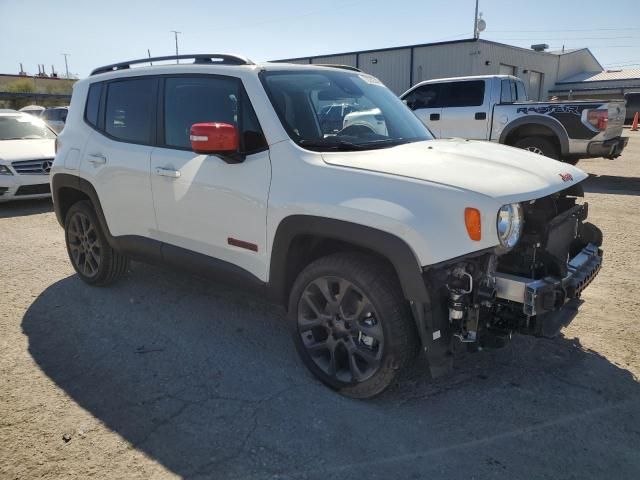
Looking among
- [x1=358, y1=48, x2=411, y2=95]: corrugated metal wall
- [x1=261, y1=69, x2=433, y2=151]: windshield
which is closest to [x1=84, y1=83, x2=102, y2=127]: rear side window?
[x1=261, y1=69, x2=433, y2=151]: windshield

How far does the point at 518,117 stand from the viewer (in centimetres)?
984

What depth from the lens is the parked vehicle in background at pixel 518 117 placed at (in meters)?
9.16

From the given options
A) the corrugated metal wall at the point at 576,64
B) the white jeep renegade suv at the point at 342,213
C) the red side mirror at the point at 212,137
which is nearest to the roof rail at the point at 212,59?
the white jeep renegade suv at the point at 342,213

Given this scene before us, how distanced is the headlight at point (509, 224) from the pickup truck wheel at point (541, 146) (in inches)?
310

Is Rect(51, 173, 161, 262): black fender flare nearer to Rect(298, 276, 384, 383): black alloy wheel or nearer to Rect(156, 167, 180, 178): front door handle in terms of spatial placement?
Rect(156, 167, 180, 178): front door handle

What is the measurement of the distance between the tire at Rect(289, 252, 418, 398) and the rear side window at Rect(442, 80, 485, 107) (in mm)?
8867

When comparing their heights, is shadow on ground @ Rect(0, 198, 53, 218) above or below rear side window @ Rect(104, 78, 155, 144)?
below

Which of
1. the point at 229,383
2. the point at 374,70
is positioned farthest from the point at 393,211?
the point at 374,70

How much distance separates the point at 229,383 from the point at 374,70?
24.8 m

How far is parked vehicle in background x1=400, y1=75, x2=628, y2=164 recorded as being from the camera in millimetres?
9164

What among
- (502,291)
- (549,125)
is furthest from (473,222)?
(549,125)

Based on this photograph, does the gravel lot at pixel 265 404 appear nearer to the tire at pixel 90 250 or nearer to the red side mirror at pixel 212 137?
the tire at pixel 90 250

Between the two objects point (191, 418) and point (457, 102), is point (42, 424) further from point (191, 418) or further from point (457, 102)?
point (457, 102)

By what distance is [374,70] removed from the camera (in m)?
25.8
